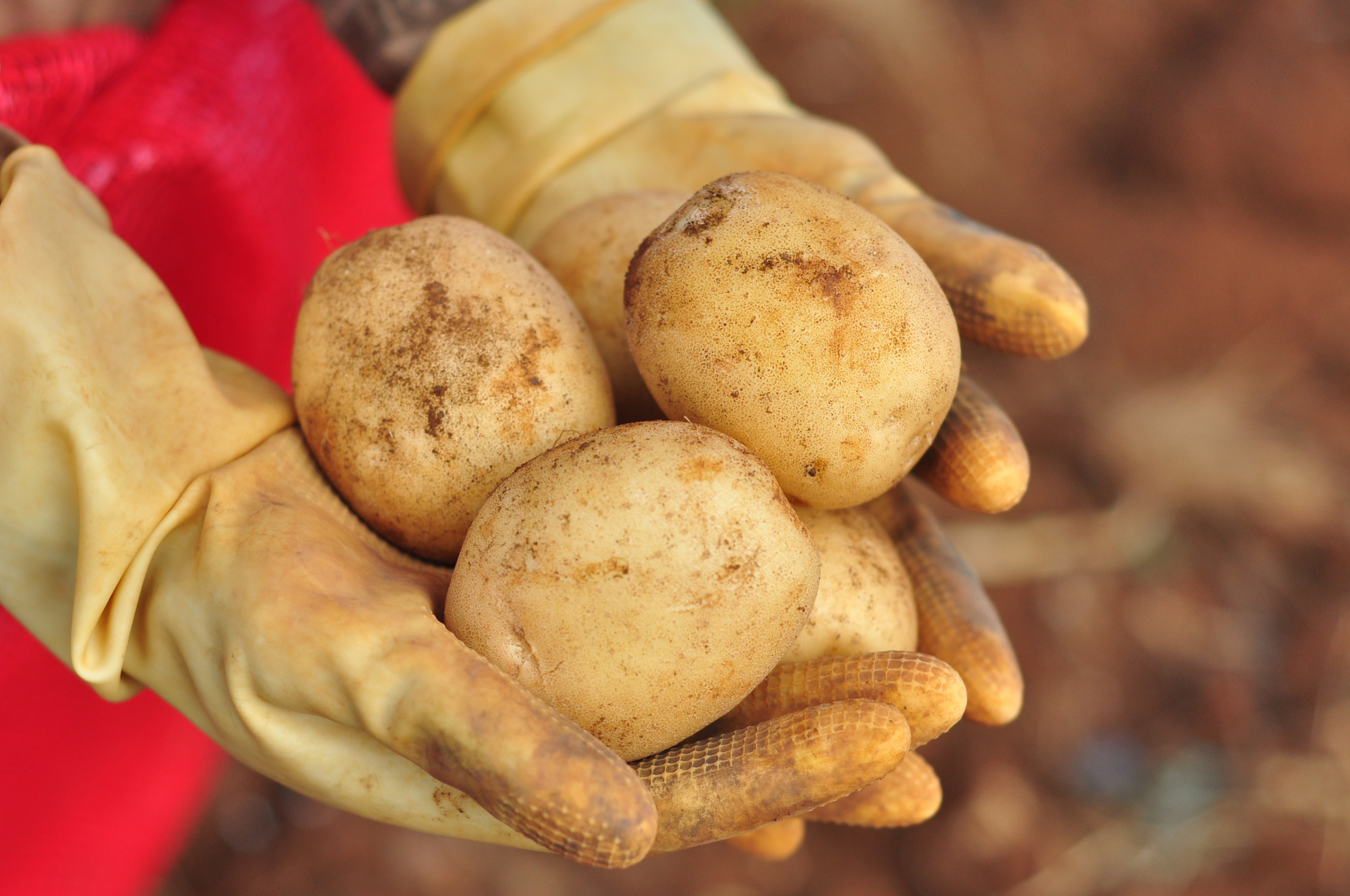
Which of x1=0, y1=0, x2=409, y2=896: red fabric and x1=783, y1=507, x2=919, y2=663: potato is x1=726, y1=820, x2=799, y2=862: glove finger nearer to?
x1=783, y1=507, x2=919, y2=663: potato

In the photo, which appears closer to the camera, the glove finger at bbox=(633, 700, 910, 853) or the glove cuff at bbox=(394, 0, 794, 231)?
the glove finger at bbox=(633, 700, 910, 853)

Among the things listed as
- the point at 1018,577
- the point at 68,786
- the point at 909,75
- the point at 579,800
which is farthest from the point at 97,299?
the point at 909,75

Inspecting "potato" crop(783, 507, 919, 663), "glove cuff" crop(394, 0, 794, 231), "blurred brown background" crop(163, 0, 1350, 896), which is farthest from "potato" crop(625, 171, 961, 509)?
"blurred brown background" crop(163, 0, 1350, 896)

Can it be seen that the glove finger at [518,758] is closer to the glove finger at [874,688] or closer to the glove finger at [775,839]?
the glove finger at [874,688]

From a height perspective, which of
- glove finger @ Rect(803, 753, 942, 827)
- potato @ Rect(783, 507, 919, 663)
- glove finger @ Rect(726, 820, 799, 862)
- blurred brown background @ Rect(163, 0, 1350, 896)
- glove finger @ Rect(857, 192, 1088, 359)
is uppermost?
glove finger @ Rect(857, 192, 1088, 359)

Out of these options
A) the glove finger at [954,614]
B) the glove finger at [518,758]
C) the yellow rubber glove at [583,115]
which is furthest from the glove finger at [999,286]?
the glove finger at [518,758]

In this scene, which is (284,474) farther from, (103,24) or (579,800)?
(103,24)
